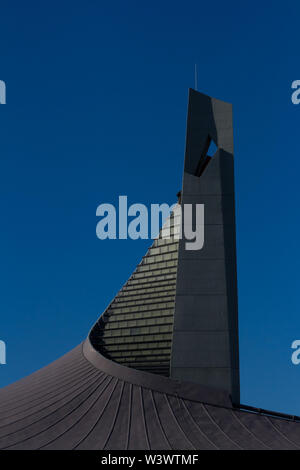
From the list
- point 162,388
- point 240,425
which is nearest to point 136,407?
point 162,388

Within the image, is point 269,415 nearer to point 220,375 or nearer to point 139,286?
point 220,375

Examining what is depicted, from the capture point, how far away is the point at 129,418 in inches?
993

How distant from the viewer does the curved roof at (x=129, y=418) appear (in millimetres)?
23734

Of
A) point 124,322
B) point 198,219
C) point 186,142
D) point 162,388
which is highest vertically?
point 186,142

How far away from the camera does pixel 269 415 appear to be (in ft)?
88.9

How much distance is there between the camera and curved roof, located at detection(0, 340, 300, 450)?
23734 millimetres

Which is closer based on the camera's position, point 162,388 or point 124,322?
point 162,388

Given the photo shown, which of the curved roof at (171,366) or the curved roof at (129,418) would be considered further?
the curved roof at (171,366)

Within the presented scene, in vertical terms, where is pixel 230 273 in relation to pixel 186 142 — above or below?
below

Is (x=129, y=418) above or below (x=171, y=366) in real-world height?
below

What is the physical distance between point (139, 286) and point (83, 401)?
38.9 feet

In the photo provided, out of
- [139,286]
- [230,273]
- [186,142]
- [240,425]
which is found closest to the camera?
[240,425]

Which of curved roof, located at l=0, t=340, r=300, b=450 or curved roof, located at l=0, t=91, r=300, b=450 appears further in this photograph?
curved roof, located at l=0, t=91, r=300, b=450

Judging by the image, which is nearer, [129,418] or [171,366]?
[129,418]
